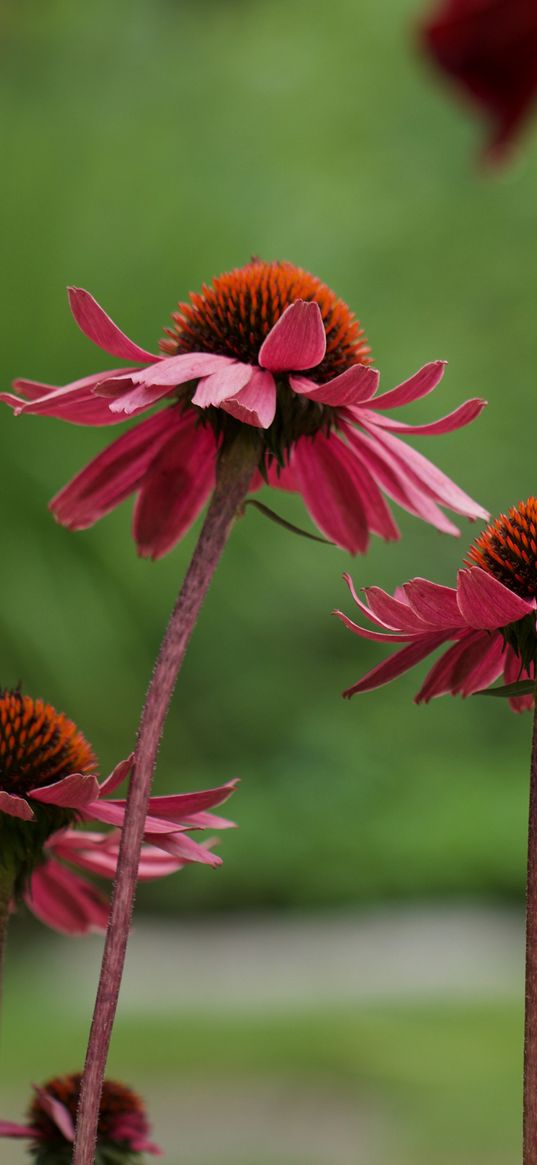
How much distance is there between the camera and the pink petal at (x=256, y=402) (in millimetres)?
482

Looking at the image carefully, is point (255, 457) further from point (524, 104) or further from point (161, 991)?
point (161, 991)

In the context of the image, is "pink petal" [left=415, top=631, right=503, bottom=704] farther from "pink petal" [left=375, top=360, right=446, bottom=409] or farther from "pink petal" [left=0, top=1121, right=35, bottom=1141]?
"pink petal" [left=0, top=1121, right=35, bottom=1141]

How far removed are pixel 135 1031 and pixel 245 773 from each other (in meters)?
1.89

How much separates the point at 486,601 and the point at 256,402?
0.38 feet

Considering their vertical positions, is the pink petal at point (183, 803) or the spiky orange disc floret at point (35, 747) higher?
the spiky orange disc floret at point (35, 747)

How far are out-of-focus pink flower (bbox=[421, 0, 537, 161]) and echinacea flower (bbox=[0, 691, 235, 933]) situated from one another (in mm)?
369

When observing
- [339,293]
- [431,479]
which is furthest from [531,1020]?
[339,293]

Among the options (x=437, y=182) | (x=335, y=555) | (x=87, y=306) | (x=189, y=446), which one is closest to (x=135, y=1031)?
(x=189, y=446)

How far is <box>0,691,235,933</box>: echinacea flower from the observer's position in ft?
1.70

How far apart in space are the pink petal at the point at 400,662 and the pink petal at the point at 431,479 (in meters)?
0.05

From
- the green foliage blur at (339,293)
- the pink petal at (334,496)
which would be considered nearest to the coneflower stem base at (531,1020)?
the pink petal at (334,496)

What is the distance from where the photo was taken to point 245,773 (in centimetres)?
381

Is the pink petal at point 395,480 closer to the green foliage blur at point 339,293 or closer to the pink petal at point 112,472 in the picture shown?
the pink petal at point 112,472

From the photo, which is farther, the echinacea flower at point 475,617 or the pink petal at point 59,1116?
the pink petal at point 59,1116
